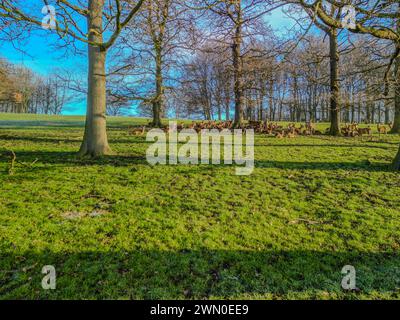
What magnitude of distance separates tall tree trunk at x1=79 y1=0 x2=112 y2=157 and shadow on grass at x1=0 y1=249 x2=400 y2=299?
5.23 m

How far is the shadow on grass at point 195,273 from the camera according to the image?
286cm

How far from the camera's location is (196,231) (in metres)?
4.14

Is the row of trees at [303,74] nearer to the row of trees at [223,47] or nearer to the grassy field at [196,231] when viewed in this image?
the row of trees at [223,47]

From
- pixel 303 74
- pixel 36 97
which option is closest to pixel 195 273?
pixel 303 74

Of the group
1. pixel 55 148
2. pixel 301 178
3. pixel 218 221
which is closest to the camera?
pixel 218 221

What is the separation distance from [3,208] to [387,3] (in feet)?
32.6

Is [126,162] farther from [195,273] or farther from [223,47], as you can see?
[223,47]

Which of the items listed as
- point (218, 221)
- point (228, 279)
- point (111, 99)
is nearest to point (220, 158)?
point (218, 221)

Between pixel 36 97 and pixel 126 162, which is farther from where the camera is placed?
pixel 36 97

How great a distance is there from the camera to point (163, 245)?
12.3ft

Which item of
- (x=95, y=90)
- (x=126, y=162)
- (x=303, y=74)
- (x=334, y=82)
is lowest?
(x=126, y=162)

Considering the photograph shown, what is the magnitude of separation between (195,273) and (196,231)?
3.26ft

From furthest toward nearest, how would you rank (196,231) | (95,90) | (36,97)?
(36,97), (95,90), (196,231)
